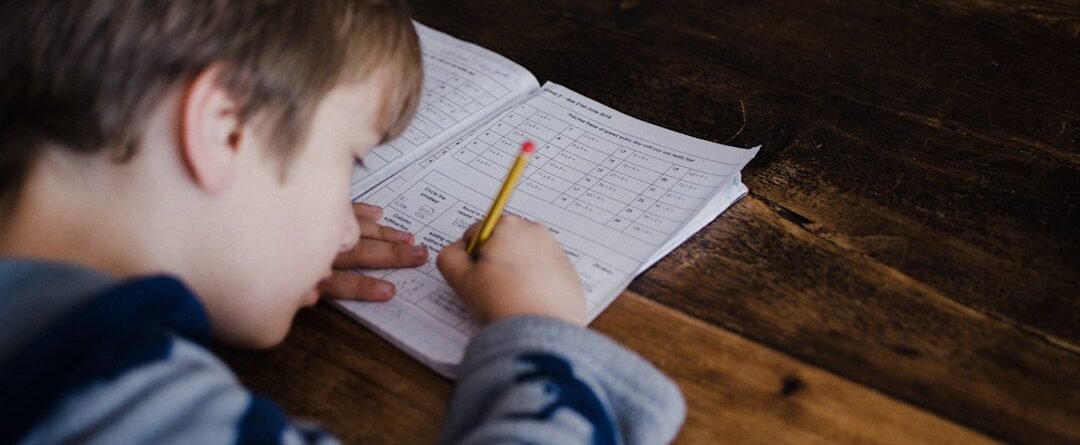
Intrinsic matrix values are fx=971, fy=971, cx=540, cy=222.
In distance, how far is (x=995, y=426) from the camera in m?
0.67

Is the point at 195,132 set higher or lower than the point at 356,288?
higher

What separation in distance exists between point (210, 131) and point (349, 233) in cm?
17

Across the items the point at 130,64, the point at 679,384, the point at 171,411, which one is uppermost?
the point at 130,64

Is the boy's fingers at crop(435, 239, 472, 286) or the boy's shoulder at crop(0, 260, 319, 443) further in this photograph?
the boy's fingers at crop(435, 239, 472, 286)

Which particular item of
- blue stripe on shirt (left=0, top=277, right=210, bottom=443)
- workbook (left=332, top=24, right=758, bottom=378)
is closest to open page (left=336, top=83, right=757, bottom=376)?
workbook (left=332, top=24, right=758, bottom=378)

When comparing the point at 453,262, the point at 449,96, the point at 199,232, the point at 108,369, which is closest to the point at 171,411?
the point at 108,369

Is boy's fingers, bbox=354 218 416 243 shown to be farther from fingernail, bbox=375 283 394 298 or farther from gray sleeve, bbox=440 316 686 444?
gray sleeve, bbox=440 316 686 444

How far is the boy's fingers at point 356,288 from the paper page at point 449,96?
0.44ft

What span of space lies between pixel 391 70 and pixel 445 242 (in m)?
0.17

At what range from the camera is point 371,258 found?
807 millimetres

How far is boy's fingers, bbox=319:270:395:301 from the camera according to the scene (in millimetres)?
776

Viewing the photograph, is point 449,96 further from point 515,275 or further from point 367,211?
point 515,275

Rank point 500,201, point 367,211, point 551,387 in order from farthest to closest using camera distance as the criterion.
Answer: point 367,211
point 500,201
point 551,387

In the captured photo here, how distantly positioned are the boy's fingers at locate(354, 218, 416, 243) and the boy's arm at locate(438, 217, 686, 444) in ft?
0.46
